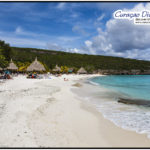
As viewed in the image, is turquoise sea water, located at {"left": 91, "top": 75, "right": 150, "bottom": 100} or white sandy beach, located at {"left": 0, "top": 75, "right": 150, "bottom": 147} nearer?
white sandy beach, located at {"left": 0, "top": 75, "right": 150, "bottom": 147}

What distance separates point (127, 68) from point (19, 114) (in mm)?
105612

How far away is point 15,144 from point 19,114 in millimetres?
2117

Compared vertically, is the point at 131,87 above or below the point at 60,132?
below

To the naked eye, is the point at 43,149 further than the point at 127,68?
No

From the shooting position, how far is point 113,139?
3809 millimetres

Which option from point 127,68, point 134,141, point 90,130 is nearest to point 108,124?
point 90,130

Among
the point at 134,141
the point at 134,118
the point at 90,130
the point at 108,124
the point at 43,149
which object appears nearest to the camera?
the point at 43,149

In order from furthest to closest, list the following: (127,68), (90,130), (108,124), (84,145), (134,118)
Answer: (127,68)
(134,118)
(108,124)
(90,130)
(84,145)

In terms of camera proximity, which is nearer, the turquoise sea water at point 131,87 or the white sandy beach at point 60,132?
the white sandy beach at point 60,132

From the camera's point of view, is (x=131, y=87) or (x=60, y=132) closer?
(x=60, y=132)

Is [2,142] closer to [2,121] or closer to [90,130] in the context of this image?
[2,121]

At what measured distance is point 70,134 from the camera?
12.9 ft

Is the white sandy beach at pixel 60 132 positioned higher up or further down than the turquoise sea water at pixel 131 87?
higher up

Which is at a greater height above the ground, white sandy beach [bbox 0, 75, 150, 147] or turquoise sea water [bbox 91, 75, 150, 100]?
white sandy beach [bbox 0, 75, 150, 147]
